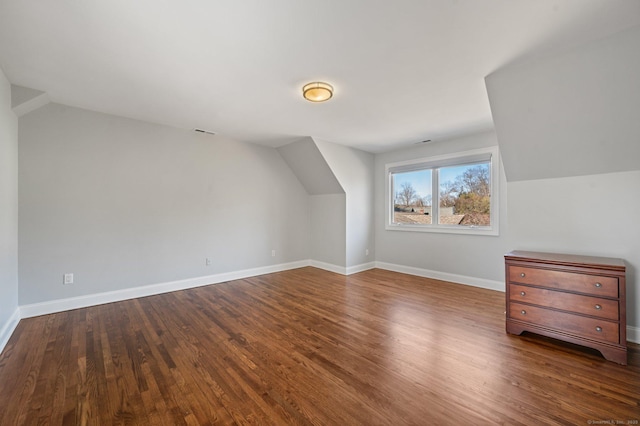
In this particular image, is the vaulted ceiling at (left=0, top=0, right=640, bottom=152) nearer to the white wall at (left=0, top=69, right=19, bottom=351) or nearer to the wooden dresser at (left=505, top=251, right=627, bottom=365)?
the white wall at (left=0, top=69, right=19, bottom=351)

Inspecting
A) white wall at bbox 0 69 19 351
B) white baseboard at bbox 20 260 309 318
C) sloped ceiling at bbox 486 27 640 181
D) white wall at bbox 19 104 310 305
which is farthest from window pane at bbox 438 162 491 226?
white wall at bbox 0 69 19 351

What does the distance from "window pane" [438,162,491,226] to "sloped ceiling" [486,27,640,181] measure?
1.27m

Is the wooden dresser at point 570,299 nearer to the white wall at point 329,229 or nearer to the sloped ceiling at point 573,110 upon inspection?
the sloped ceiling at point 573,110

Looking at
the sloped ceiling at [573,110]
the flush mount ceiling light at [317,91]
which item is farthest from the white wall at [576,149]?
the flush mount ceiling light at [317,91]

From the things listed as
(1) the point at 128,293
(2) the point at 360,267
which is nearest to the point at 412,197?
(2) the point at 360,267

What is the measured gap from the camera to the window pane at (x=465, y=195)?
4.18m

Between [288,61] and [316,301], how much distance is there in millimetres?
2810

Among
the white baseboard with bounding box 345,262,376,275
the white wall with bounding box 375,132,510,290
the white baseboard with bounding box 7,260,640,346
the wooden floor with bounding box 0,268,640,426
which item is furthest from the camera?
the white baseboard with bounding box 345,262,376,275

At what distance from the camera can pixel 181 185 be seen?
412 centimetres

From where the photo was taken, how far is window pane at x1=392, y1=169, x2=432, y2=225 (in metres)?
4.91

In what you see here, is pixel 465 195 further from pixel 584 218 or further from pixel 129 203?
pixel 129 203

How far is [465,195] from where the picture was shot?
4.41 metres

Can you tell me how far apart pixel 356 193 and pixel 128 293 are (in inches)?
158

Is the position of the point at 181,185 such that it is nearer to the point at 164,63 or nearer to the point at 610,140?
the point at 164,63
